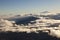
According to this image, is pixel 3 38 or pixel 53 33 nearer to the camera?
pixel 53 33

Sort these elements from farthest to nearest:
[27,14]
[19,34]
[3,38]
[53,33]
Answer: [27,14]
[3,38]
[19,34]
[53,33]

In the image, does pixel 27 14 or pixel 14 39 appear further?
pixel 27 14

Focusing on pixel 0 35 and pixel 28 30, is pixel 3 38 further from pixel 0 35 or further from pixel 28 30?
pixel 28 30

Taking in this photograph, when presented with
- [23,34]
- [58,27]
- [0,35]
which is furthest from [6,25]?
[58,27]

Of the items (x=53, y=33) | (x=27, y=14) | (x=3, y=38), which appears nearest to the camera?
(x=53, y=33)

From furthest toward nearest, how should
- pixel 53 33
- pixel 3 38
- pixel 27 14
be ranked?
1. pixel 27 14
2. pixel 3 38
3. pixel 53 33

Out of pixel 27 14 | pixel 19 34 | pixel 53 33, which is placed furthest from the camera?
pixel 27 14

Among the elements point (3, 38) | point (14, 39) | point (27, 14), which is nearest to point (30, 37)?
point (14, 39)

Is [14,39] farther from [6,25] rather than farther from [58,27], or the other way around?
[58,27]

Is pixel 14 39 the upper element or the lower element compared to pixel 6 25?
lower
